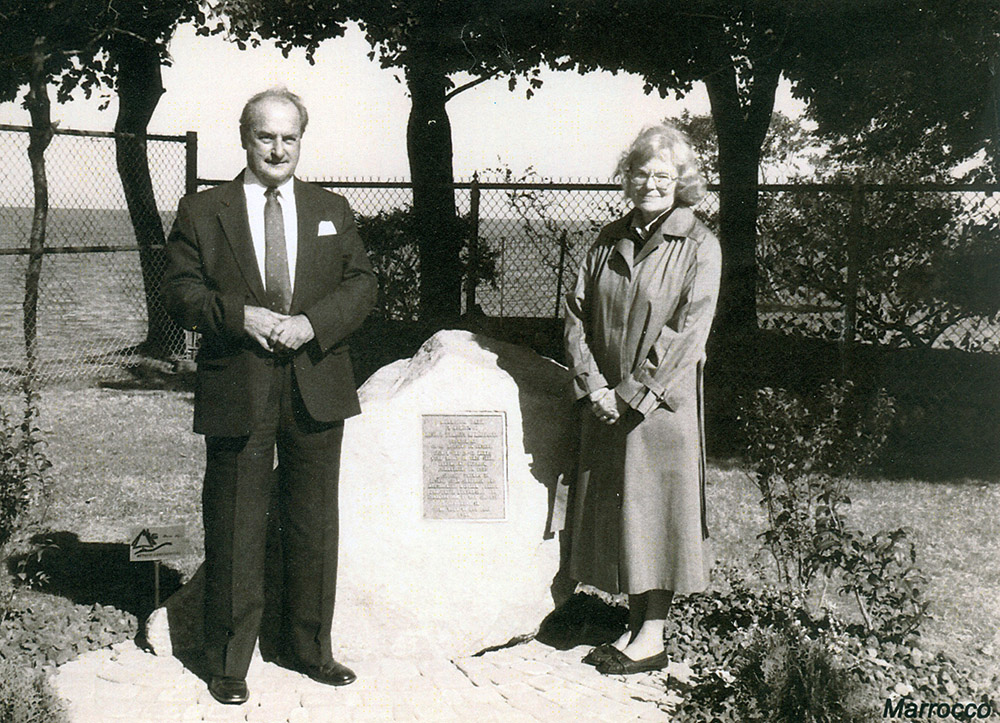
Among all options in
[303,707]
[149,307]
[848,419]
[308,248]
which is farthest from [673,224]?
[149,307]

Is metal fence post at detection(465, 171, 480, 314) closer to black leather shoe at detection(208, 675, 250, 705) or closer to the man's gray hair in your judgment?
the man's gray hair

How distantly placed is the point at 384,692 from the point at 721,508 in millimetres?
2963

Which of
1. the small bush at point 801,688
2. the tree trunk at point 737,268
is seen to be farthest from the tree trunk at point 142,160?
the small bush at point 801,688

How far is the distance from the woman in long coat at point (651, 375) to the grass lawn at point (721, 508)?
4.59 ft

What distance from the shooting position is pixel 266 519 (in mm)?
3594

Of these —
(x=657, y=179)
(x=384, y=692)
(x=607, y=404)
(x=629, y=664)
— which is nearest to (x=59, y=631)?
(x=384, y=692)

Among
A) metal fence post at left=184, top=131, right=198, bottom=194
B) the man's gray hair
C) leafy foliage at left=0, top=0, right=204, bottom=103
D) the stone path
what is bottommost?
the stone path

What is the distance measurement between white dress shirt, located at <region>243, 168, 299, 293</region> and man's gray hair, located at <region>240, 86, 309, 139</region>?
0.18 metres

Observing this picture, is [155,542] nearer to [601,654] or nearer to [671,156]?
[601,654]

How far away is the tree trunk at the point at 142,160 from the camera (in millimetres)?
9695

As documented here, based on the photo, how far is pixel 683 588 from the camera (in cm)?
369

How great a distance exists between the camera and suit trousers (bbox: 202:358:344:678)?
345cm

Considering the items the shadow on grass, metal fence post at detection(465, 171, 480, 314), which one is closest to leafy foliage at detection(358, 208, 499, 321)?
metal fence post at detection(465, 171, 480, 314)

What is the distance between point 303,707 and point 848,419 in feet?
9.63
